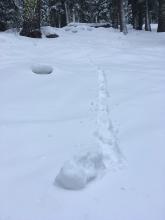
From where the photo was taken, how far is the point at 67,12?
30.6 m

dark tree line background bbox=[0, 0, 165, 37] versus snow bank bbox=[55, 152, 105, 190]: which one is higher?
dark tree line background bbox=[0, 0, 165, 37]

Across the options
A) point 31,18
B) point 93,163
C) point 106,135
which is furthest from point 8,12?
point 93,163

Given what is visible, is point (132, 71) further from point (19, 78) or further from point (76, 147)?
point (76, 147)

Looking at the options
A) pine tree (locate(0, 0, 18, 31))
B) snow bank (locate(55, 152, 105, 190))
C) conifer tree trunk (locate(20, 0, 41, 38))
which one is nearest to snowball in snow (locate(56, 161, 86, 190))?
snow bank (locate(55, 152, 105, 190))

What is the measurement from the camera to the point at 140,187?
4.11 metres

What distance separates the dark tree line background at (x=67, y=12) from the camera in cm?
1454

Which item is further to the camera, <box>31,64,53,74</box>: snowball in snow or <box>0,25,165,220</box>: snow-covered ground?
<box>31,64,53,74</box>: snowball in snow

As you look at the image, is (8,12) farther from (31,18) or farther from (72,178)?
(72,178)

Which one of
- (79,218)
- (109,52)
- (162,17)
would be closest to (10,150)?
(79,218)

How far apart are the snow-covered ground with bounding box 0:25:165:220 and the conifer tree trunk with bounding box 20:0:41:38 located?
4.68 m

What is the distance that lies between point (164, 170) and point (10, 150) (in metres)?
2.04

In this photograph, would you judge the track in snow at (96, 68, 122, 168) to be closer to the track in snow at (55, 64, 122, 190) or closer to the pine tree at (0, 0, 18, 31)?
the track in snow at (55, 64, 122, 190)

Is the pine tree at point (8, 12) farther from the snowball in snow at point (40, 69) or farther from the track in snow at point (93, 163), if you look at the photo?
the track in snow at point (93, 163)

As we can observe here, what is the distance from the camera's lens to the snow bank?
4102mm
